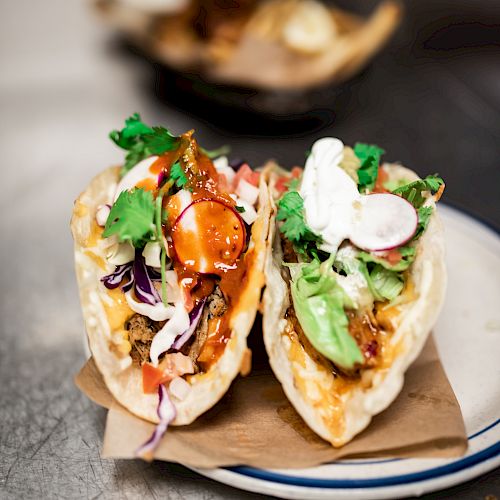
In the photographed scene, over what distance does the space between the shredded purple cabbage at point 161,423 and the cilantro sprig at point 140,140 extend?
3.08ft

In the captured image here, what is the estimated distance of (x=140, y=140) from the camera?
281cm

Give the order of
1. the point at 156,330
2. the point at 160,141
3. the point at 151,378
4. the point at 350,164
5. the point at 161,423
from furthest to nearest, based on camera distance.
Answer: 1. the point at 350,164
2. the point at 160,141
3. the point at 156,330
4. the point at 151,378
5. the point at 161,423

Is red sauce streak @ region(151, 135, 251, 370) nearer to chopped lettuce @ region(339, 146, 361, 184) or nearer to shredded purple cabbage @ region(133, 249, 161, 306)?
shredded purple cabbage @ region(133, 249, 161, 306)

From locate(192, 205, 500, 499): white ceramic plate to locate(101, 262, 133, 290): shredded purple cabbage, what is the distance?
0.73m

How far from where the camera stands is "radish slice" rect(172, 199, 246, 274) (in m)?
2.37

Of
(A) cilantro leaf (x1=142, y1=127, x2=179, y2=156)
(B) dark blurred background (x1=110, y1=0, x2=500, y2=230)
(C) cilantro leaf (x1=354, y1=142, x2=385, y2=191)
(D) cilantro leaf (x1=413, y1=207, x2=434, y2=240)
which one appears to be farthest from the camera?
(B) dark blurred background (x1=110, y1=0, x2=500, y2=230)

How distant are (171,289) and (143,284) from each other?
0.10 m

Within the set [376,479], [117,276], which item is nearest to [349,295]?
[376,479]

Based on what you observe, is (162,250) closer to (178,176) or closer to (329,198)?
(178,176)

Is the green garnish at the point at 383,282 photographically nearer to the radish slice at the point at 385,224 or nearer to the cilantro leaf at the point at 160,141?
the radish slice at the point at 385,224

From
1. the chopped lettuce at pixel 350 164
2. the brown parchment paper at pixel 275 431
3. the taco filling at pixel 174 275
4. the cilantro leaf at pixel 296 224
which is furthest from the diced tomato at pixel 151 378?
the chopped lettuce at pixel 350 164

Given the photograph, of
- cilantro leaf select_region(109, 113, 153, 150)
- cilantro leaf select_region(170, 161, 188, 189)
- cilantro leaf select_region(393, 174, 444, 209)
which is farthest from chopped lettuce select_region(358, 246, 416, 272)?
cilantro leaf select_region(109, 113, 153, 150)

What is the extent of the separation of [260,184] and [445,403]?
3.60 ft

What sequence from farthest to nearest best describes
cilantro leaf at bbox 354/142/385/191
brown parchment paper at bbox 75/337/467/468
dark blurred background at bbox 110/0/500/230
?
dark blurred background at bbox 110/0/500/230, cilantro leaf at bbox 354/142/385/191, brown parchment paper at bbox 75/337/467/468
